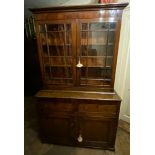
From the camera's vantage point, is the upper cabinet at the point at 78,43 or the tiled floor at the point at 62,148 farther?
the tiled floor at the point at 62,148

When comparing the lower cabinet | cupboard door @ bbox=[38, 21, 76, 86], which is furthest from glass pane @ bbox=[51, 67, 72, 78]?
the lower cabinet

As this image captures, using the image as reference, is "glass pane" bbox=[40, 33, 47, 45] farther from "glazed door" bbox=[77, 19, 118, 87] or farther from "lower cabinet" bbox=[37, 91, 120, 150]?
"lower cabinet" bbox=[37, 91, 120, 150]

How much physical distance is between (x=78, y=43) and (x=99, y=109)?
2.86 ft

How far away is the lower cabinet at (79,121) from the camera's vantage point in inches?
Answer: 60.5

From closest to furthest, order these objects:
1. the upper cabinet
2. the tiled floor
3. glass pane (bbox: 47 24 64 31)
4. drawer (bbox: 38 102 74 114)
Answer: the upper cabinet
glass pane (bbox: 47 24 64 31)
drawer (bbox: 38 102 74 114)
the tiled floor

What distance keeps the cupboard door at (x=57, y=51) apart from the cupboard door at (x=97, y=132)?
59 centimetres

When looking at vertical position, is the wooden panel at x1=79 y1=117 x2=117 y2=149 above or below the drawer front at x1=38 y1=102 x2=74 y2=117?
below

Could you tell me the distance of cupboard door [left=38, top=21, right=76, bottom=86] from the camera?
1485 mm

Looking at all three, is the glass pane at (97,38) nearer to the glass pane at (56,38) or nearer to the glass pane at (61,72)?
the glass pane at (56,38)

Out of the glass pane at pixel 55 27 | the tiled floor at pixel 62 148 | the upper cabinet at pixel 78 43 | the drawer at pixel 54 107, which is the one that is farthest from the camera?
the tiled floor at pixel 62 148

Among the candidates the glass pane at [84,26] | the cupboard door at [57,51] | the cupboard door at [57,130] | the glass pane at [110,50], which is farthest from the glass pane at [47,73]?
the glass pane at [110,50]

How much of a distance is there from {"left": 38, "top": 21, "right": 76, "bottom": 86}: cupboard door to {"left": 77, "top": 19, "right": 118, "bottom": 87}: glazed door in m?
0.11

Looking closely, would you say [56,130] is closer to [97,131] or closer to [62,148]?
[62,148]

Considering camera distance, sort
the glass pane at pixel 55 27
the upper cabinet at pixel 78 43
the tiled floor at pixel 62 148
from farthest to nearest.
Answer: the tiled floor at pixel 62 148, the glass pane at pixel 55 27, the upper cabinet at pixel 78 43
